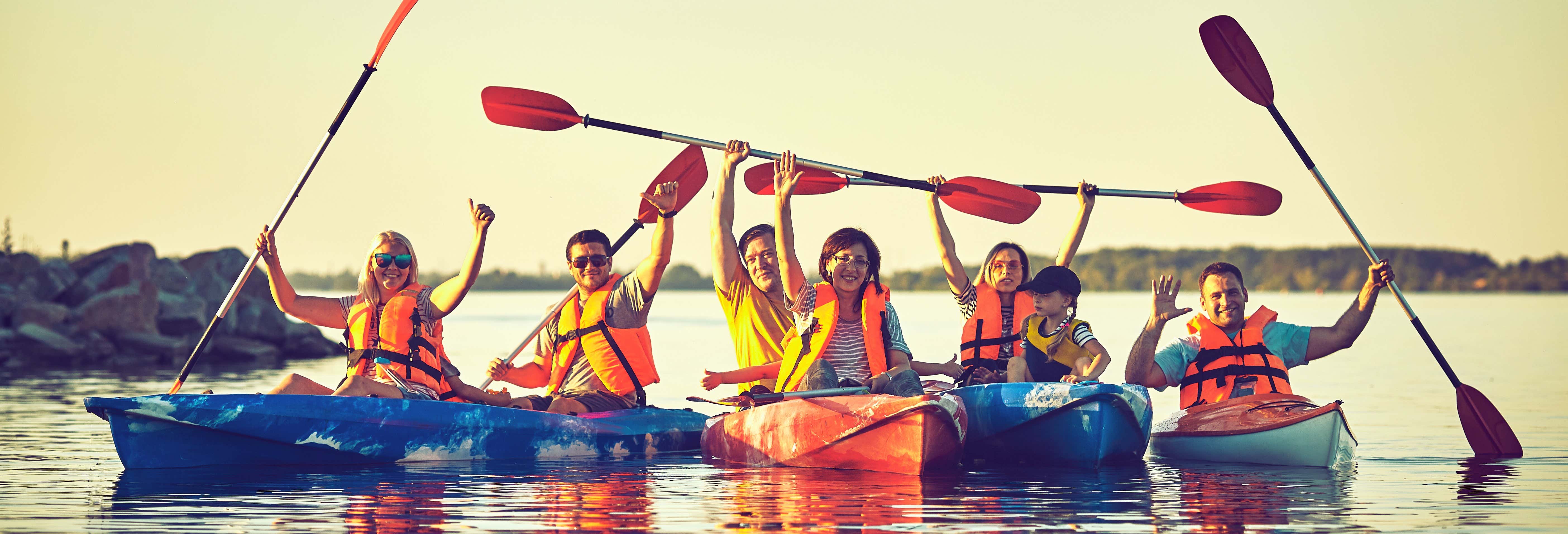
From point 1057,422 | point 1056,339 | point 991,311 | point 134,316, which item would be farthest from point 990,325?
point 134,316

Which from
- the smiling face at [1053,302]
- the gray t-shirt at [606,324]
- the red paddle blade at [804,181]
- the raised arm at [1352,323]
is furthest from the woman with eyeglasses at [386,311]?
the raised arm at [1352,323]

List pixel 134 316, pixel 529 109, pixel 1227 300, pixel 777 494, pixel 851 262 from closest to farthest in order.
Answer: pixel 777 494 → pixel 851 262 → pixel 1227 300 → pixel 529 109 → pixel 134 316

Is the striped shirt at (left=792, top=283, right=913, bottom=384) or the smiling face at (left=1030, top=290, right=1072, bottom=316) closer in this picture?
the striped shirt at (left=792, top=283, right=913, bottom=384)

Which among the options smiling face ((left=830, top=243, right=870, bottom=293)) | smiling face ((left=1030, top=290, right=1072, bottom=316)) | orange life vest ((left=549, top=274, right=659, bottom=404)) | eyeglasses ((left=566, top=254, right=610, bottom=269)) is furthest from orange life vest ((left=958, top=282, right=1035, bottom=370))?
eyeglasses ((left=566, top=254, right=610, bottom=269))

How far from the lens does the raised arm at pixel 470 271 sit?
709 centimetres

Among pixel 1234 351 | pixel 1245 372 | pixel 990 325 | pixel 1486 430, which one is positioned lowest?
pixel 1486 430

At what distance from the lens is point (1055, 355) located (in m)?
7.29

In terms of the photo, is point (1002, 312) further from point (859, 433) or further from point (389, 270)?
point (389, 270)

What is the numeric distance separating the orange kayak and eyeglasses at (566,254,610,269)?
1.19 meters

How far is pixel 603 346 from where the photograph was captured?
7.69 meters

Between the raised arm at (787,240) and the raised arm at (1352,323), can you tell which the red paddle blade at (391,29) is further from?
the raised arm at (1352,323)

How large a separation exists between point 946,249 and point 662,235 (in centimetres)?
177

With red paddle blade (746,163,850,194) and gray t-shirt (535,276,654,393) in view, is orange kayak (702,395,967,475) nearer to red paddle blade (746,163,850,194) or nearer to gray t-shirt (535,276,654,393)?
gray t-shirt (535,276,654,393)

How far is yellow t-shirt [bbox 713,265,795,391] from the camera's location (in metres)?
7.51
